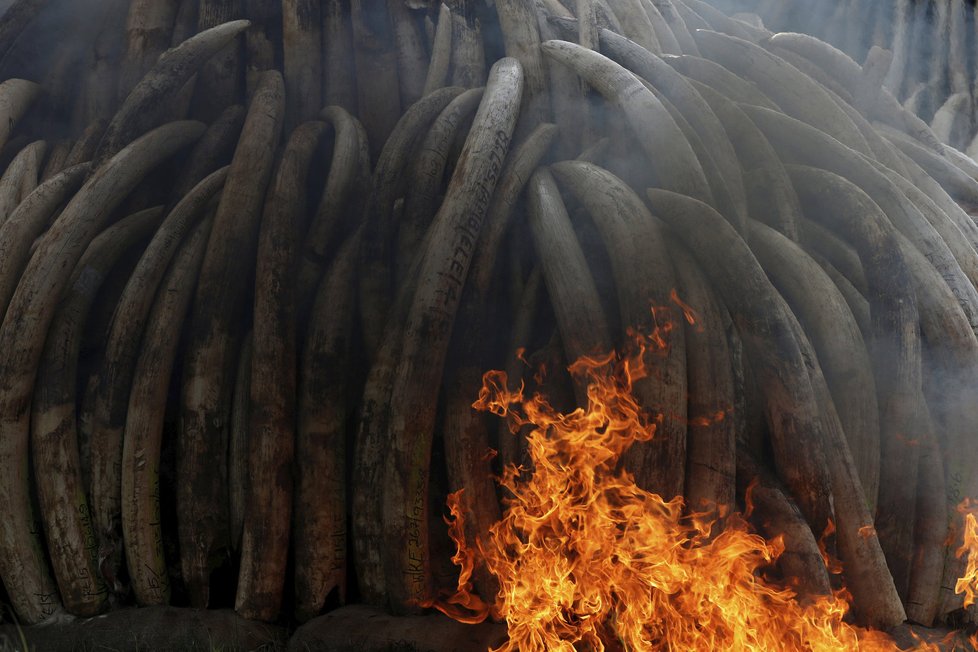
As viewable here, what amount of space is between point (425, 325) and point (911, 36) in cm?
1173

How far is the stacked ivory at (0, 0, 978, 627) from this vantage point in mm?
3254

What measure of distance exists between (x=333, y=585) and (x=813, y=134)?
10.4 ft

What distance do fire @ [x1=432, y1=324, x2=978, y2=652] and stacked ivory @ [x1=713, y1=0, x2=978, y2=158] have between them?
1001cm

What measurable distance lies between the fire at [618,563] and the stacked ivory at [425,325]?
0.31ft

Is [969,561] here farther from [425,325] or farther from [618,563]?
[425,325]

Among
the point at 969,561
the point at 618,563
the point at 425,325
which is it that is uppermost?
the point at 425,325

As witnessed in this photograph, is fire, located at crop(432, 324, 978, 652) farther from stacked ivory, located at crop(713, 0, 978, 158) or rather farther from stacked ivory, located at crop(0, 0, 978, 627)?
stacked ivory, located at crop(713, 0, 978, 158)

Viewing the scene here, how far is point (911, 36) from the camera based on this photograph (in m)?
12.0

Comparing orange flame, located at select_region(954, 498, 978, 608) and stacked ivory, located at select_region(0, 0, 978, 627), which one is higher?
stacked ivory, located at select_region(0, 0, 978, 627)

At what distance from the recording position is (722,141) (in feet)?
12.8

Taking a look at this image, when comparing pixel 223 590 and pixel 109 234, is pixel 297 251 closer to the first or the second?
pixel 109 234

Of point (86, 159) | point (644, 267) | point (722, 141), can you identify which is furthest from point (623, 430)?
point (86, 159)

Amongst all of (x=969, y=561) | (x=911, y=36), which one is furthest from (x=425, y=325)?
(x=911, y=36)

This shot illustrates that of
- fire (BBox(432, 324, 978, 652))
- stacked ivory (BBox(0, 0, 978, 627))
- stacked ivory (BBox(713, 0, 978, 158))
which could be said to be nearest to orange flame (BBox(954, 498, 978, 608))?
stacked ivory (BBox(0, 0, 978, 627))
